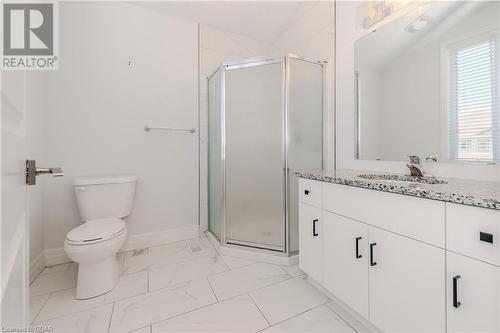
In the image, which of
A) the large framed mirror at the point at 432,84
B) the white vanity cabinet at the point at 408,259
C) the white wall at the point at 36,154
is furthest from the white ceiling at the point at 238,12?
the white vanity cabinet at the point at 408,259

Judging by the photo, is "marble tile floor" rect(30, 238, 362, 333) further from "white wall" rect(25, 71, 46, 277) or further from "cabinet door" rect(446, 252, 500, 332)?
"cabinet door" rect(446, 252, 500, 332)

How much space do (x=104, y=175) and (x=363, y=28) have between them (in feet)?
8.10

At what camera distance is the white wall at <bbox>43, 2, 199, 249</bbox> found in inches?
73.9

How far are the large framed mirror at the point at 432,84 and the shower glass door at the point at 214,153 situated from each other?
3.99ft

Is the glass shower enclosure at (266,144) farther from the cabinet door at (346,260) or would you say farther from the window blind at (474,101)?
the window blind at (474,101)

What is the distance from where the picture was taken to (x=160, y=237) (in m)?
2.25

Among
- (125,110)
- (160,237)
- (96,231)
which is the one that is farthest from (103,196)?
(125,110)

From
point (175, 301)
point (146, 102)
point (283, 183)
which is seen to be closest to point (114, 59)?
point (146, 102)

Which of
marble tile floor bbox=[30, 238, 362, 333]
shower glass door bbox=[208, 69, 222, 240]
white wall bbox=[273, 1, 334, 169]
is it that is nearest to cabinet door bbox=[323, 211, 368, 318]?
marble tile floor bbox=[30, 238, 362, 333]

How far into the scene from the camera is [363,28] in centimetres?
167

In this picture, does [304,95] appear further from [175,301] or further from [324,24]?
[175,301]

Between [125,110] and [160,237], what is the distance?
1287 millimetres

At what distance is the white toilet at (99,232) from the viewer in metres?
1.39

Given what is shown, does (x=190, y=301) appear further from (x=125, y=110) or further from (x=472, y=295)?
(x=125, y=110)
